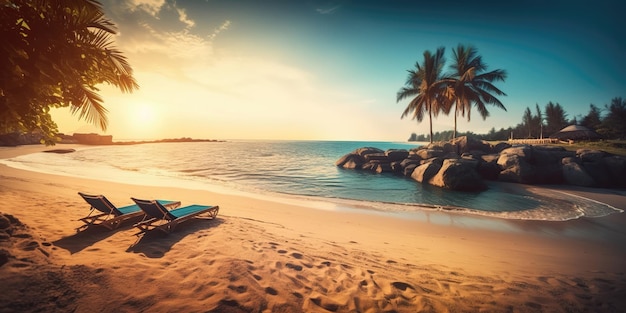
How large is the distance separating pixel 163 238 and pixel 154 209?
0.99m

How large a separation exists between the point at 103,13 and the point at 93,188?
11.4 meters

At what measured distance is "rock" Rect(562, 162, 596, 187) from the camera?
1553 centimetres

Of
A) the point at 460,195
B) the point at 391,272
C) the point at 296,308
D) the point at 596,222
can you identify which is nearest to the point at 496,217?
the point at 596,222

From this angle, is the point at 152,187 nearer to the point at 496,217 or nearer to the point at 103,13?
the point at 103,13

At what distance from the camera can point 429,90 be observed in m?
26.5

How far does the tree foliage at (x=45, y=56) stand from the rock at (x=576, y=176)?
84.5 ft

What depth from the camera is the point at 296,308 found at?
10.5 feet

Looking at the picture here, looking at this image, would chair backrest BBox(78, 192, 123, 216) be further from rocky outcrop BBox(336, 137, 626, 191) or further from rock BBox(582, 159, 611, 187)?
rock BBox(582, 159, 611, 187)

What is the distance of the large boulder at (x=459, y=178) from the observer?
14883 millimetres

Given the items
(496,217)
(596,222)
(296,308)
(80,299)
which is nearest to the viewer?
(80,299)

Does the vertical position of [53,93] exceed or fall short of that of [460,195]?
it exceeds it

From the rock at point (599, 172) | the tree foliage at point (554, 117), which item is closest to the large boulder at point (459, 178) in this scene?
the rock at point (599, 172)

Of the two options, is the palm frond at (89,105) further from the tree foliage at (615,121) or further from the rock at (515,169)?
the tree foliage at (615,121)

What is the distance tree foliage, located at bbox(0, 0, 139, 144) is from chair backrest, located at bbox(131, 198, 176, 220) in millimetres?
2480
